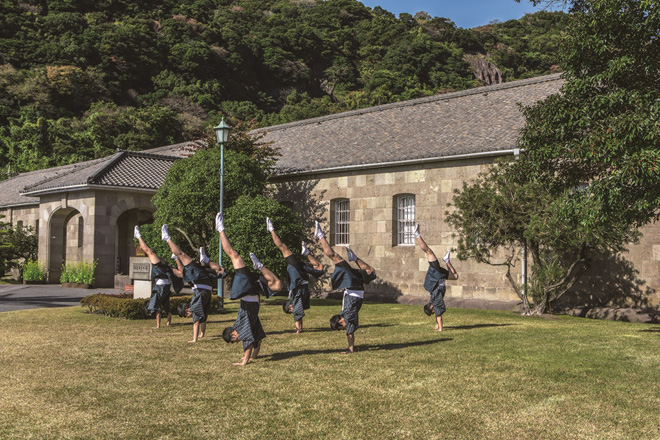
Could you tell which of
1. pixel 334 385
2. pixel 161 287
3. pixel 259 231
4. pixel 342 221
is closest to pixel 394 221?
pixel 342 221

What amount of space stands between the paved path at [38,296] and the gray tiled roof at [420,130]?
915 cm

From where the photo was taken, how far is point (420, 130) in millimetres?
23859

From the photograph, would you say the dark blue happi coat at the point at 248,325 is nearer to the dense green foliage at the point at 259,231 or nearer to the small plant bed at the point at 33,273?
the dense green foliage at the point at 259,231

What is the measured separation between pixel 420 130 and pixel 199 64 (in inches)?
2215

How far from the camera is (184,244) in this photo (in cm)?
2194

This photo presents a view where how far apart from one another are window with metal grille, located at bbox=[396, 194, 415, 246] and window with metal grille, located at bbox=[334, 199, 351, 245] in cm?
229

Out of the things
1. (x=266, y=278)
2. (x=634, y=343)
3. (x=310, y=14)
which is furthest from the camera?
(x=310, y=14)

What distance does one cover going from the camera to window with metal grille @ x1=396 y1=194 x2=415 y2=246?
72.2 ft

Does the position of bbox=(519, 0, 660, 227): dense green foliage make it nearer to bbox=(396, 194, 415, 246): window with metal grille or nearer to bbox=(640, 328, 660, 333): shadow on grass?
bbox=(640, 328, 660, 333): shadow on grass

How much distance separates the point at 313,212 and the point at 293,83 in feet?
195

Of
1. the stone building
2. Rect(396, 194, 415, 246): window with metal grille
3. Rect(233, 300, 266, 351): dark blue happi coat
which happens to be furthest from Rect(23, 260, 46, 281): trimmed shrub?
Rect(233, 300, 266, 351): dark blue happi coat

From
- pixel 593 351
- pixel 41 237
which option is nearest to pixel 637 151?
pixel 593 351

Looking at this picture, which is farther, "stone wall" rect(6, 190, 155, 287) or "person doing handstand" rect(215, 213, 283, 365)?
"stone wall" rect(6, 190, 155, 287)

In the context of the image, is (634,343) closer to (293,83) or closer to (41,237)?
(41,237)
